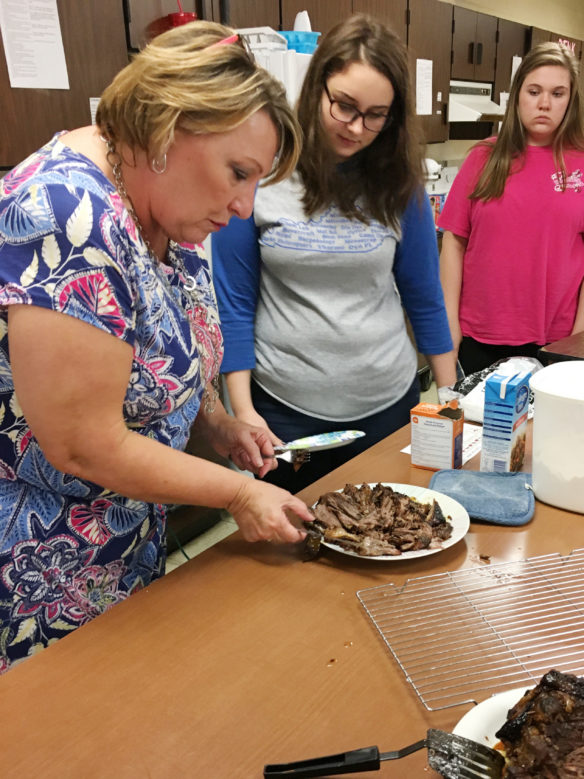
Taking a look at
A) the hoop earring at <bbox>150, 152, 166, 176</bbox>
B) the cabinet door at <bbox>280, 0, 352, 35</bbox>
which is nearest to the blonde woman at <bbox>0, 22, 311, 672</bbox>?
the hoop earring at <bbox>150, 152, 166, 176</bbox>

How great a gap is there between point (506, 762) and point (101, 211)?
0.79 metres

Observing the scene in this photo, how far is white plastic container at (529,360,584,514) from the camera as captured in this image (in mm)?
1188

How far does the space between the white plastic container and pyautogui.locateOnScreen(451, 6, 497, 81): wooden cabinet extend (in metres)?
4.18

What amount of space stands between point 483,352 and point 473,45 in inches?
135

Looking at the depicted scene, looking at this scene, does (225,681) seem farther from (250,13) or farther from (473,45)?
(473,45)

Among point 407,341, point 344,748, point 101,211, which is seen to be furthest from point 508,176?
point 344,748

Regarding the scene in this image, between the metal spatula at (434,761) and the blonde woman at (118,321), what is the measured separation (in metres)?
0.39

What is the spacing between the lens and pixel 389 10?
3.89 m

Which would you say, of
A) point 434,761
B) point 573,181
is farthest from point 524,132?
point 434,761

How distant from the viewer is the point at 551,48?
7.23 ft

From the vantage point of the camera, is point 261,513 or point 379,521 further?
point 379,521

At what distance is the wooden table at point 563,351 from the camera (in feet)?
6.37

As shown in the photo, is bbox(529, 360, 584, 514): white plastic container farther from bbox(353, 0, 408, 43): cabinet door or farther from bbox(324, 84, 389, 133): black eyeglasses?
bbox(353, 0, 408, 43): cabinet door

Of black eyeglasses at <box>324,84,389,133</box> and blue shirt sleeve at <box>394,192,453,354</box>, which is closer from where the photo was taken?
black eyeglasses at <box>324,84,389,133</box>
